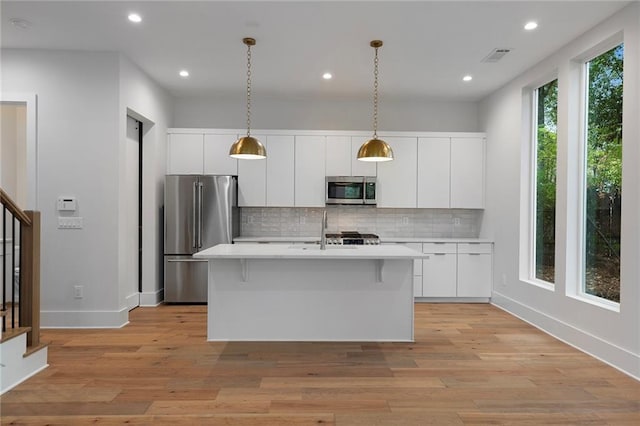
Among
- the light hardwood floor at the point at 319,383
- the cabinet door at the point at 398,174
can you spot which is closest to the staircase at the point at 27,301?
the light hardwood floor at the point at 319,383

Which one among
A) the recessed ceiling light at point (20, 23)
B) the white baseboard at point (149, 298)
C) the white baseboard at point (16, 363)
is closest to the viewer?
the white baseboard at point (16, 363)

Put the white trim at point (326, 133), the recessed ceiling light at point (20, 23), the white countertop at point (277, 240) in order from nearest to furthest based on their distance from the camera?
the recessed ceiling light at point (20, 23) < the white countertop at point (277, 240) < the white trim at point (326, 133)

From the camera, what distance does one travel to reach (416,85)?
5488mm

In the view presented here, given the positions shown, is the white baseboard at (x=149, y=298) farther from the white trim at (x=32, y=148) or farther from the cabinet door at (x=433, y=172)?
the cabinet door at (x=433, y=172)

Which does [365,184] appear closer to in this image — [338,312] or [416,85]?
[416,85]

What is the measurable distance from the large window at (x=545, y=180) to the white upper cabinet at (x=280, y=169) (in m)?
3.07

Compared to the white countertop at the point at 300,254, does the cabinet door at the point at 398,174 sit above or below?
above

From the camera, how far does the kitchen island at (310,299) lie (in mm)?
3797

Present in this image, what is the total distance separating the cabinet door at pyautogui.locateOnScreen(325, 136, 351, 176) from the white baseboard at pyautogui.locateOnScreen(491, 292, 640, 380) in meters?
2.71

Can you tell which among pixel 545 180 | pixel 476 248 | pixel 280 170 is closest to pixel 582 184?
pixel 545 180

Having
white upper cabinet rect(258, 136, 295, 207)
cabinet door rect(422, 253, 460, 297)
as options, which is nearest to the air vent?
cabinet door rect(422, 253, 460, 297)

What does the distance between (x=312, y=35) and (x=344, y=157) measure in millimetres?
2261

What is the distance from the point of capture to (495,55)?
4391 mm

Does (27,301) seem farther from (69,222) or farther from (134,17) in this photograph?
(134,17)
